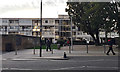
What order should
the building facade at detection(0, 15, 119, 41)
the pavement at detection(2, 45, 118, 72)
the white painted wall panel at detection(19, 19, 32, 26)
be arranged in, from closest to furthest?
the pavement at detection(2, 45, 118, 72)
the white painted wall panel at detection(19, 19, 32, 26)
the building facade at detection(0, 15, 119, 41)

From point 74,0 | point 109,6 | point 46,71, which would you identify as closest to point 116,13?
point 109,6

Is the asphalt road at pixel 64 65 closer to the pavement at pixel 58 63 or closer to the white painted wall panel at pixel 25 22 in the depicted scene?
the pavement at pixel 58 63

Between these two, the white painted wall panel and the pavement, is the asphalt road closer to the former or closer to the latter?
the pavement

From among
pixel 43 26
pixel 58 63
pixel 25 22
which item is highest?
pixel 25 22

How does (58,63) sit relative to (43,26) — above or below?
below

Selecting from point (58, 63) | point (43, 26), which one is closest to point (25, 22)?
point (43, 26)

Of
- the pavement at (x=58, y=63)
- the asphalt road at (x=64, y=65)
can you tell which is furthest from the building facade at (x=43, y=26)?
the asphalt road at (x=64, y=65)

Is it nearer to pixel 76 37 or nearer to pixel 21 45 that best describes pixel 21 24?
pixel 76 37

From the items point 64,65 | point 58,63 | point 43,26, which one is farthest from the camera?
point 43,26

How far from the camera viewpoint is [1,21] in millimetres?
72500

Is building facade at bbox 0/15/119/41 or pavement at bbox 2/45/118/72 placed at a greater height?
building facade at bbox 0/15/119/41

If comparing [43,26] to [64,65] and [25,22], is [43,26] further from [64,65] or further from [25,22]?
[64,65]

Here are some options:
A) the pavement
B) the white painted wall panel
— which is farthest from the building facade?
the pavement

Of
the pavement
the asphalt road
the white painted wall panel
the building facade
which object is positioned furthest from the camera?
the building facade
